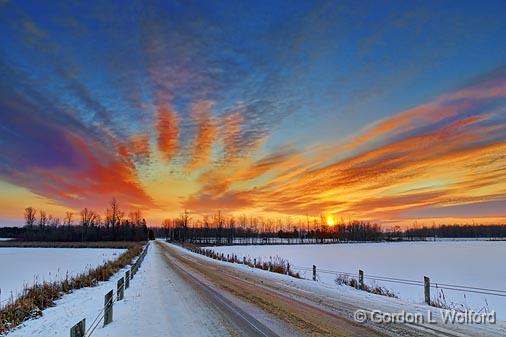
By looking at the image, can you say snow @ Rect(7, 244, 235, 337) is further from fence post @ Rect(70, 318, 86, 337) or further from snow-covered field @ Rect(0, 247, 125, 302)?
snow-covered field @ Rect(0, 247, 125, 302)

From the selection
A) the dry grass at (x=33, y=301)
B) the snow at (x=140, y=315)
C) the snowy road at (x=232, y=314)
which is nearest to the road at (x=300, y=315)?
the snowy road at (x=232, y=314)

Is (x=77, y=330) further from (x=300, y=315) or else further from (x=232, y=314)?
(x=300, y=315)

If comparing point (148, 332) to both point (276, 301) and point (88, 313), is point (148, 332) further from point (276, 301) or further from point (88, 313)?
point (276, 301)

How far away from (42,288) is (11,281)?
11241 millimetres

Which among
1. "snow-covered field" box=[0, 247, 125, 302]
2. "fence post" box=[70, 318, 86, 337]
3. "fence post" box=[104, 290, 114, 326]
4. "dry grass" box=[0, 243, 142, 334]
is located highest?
"fence post" box=[70, 318, 86, 337]

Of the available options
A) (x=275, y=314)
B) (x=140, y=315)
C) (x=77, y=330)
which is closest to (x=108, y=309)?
(x=140, y=315)

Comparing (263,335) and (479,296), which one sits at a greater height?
(263,335)

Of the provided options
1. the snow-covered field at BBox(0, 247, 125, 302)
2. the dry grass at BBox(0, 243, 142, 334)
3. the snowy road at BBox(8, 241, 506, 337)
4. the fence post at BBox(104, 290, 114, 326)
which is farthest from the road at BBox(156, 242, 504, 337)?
the snow-covered field at BBox(0, 247, 125, 302)

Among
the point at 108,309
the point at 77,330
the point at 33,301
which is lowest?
the point at 33,301

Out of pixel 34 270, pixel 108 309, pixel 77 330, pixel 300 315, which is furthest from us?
pixel 34 270

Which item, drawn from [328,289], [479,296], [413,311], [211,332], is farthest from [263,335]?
[479,296]

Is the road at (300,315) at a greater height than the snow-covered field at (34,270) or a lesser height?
greater

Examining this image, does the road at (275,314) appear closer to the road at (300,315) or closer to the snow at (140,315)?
the road at (300,315)

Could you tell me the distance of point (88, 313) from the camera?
496 inches
